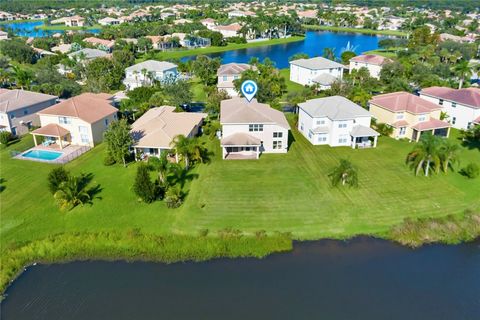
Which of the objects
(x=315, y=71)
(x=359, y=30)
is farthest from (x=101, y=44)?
(x=359, y=30)

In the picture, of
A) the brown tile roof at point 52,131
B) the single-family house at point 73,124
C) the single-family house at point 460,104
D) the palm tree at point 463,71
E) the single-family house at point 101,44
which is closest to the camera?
the brown tile roof at point 52,131

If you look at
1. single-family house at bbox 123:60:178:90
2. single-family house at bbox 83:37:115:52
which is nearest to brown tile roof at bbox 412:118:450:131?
single-family house at bbox 123:60:178:90

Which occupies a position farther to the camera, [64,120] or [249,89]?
[249,89]

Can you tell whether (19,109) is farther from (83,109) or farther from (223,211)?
(223,211)

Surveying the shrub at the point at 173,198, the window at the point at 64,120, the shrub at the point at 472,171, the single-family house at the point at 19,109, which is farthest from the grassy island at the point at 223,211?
the single-family house at the point at 19,109

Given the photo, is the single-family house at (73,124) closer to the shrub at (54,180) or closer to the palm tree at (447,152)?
the shrub at (54,180)

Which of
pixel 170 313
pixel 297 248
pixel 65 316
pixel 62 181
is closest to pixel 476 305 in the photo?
pixel 297 248
